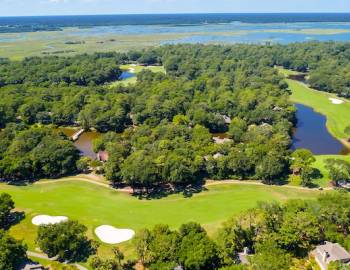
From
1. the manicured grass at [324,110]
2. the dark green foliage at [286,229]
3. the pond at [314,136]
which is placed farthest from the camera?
the pond at [314,136]

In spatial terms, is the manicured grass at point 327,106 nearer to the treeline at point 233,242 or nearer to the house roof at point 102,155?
the treeline at point 233,242

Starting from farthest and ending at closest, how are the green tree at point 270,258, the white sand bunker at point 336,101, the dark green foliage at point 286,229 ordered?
the white sand bunker at point 336,101, the dark green foliage at point 286,229, the green tree at point 270,258

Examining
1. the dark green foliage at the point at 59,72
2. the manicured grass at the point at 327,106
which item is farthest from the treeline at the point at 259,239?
the dark green foliage at the point at 59,72

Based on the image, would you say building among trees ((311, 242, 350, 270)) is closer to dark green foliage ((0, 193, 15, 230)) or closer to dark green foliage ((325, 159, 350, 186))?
dark green foliage ((325, 159, 350, 186))

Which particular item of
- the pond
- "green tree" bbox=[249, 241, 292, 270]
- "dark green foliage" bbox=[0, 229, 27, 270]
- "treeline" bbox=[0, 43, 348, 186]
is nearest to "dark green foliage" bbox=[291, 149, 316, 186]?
"treeline" bbox=[0, 43, 348, 186]

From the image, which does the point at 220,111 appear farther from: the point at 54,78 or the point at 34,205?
the point at 54,78

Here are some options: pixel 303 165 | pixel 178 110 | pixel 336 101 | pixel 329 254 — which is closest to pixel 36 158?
pixel 178 110

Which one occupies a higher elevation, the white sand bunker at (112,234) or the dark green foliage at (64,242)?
the dark green foliage at (64,242)
